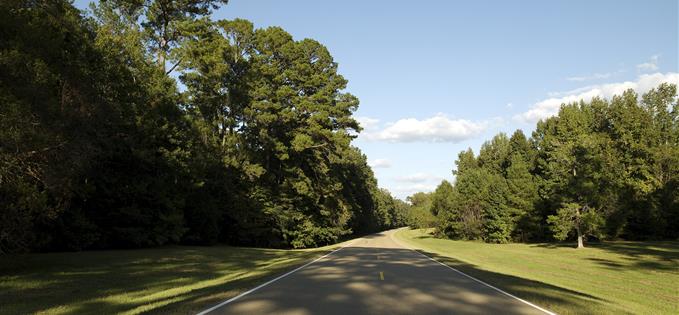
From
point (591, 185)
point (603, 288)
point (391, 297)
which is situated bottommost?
point (603, 288)

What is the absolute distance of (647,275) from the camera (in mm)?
21594

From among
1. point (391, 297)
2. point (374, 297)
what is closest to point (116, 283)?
point (374, 297)

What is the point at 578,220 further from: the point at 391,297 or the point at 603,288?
the point at 391,297

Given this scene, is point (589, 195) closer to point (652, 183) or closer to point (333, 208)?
point (652, 183)

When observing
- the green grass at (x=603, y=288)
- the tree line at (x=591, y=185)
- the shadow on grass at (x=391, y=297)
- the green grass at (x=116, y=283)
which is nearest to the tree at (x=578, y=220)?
the tree line at (x=591, y=185)

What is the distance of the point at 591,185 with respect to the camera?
4438 cm

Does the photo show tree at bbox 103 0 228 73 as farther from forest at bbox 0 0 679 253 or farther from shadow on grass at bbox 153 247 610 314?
shadow on grass at bbox 153 247 610 314

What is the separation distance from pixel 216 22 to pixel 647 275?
3950 cm

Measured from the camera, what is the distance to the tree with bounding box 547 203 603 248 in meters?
44.9

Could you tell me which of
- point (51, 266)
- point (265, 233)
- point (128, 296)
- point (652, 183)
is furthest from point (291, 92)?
point (652, 183)

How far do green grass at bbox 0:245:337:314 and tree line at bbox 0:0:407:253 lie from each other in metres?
1.43

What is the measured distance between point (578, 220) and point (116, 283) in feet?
146

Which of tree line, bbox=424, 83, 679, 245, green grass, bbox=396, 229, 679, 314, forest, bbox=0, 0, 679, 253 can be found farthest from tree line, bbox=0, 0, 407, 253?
tree line, bbox=424, 83, 679, 245

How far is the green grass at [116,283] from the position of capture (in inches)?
389
